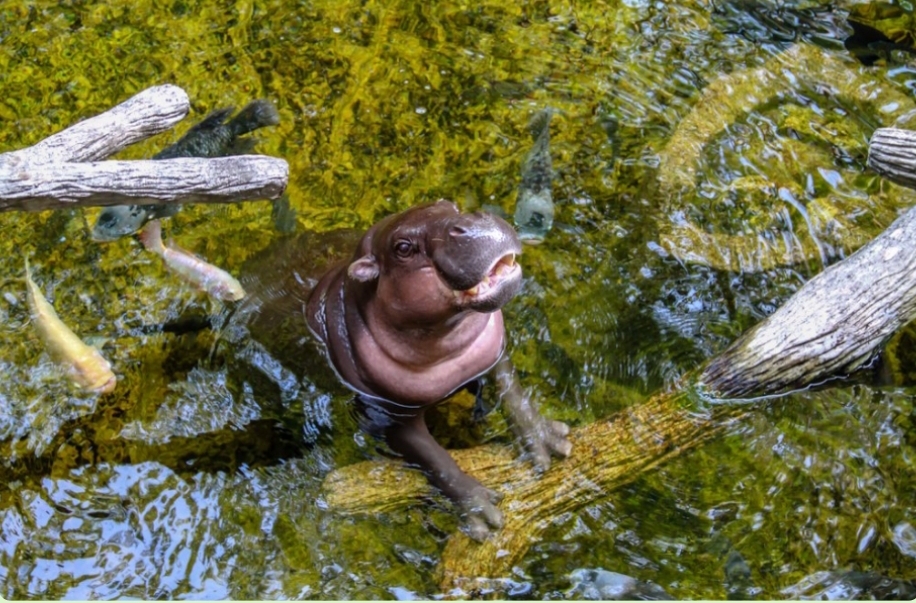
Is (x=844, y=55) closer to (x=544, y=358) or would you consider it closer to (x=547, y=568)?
(x=544, y=358)

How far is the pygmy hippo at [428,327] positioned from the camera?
4.33 meters

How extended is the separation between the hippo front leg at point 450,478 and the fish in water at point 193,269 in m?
1.34

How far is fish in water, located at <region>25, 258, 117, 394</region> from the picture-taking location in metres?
5.30

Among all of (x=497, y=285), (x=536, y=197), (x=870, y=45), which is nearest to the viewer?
(x=497, y=285)

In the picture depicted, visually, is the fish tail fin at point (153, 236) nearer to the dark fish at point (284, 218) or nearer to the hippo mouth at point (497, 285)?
the dark fish at point (284, 218)

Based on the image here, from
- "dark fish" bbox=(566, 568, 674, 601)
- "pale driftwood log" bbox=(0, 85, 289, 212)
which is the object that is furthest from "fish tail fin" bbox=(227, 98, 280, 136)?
"dark fish" bbox=(566, 568, 674, 601)

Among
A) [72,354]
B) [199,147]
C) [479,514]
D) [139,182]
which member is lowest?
[479,514]

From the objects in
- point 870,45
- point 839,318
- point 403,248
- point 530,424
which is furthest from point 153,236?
point 870,45

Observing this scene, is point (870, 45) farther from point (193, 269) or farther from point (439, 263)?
point (193, 269)

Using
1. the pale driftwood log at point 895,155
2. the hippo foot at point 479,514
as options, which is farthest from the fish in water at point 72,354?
the pale driftwood log at point 895,155

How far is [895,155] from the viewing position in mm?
4754

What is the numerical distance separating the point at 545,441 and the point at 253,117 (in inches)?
92.3

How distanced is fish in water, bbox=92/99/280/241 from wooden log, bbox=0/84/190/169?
2.14 ft

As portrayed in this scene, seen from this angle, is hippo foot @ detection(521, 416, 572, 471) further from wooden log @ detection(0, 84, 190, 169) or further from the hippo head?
wooden log @ detection(0, 84, 190, 169)
